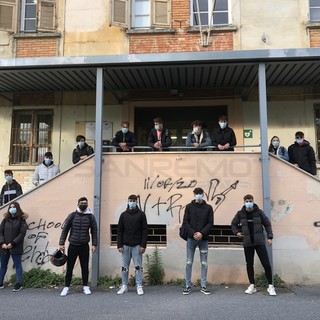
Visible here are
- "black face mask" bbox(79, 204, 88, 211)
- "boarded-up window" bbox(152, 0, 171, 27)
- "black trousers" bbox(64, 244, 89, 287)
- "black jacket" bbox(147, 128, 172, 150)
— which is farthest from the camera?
"boarded-up window" bbox(152, 0, 171, 27)

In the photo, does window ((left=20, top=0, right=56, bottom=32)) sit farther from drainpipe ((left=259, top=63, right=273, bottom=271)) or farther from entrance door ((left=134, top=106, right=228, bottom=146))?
drainpipe ((left=259, top=63, right=273, bottom=271))

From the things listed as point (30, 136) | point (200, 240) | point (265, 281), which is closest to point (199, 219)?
point (200, 240)

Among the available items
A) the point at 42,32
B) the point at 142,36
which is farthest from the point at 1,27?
the point at 142,36

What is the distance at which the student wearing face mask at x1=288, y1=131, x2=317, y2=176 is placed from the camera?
817 centimetres

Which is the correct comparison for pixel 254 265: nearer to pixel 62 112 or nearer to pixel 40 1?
pixel 62 112

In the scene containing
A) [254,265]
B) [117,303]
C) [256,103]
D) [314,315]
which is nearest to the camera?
[314,315]

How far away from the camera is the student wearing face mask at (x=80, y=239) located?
6902 mm

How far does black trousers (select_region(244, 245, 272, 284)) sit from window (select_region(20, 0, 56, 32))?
8.06m

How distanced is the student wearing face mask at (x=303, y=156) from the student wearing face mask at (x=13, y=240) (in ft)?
18.9

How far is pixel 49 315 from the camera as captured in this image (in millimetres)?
5680

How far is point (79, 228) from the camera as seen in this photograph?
22.9 ft

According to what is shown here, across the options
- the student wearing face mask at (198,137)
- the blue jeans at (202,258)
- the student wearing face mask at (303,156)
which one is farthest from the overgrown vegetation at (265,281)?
Answer: the student wearing face mask at (198,137)

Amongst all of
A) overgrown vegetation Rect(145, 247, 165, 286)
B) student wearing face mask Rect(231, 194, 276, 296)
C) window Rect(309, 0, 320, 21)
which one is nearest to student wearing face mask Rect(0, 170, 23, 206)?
overgrown vegetation Rect(145, 247, 165, 286)

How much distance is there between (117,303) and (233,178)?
3328 millimetres
